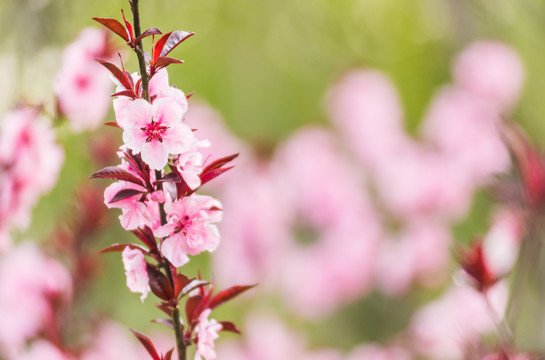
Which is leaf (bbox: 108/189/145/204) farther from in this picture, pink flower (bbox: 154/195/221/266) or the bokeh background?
the bokeh background

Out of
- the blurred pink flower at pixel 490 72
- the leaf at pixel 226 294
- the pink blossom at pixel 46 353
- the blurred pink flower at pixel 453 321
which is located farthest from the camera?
the blurred pink flower at pixel 490 72

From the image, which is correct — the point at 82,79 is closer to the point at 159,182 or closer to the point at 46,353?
the point at 46,353

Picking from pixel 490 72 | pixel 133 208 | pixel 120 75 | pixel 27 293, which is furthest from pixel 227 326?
Answer: pixel 490 72

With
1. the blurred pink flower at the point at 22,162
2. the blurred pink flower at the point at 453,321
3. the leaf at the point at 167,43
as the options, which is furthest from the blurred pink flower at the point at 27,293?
the blurred pink flower at the point at 453,321

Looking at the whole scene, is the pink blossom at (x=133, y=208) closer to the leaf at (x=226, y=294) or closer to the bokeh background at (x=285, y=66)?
the leaf at (x=226, y=294)

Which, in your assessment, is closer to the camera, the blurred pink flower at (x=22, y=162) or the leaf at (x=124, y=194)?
the leaf at (x=124, y=194)
